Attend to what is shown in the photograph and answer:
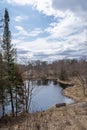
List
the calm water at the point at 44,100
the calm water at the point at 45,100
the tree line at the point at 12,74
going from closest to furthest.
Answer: the tree line at the point at 12,74, the calm water at the point at 44,100, the calm water at the point at 45,100

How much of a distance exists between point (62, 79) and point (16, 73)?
223 feet

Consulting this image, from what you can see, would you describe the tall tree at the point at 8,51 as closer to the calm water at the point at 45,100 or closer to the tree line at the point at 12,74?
the tree line at the point at 12,74

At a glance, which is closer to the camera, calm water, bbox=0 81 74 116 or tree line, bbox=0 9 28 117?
tree line, bbox=0 9 28 117

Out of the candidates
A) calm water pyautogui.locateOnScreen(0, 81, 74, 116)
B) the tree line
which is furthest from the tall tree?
calm water pyautogui.locateOnScreen(0, 81, 74, 116)

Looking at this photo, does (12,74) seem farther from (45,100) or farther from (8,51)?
(45,100)

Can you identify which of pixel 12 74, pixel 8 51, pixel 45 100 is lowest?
pixel 45 100

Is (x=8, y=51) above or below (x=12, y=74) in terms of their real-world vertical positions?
above

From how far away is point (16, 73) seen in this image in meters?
38.4

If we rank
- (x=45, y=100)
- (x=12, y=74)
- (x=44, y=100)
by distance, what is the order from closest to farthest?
1. (x=12, y=74)
2. (x=44, y=100)
3. (x=45, y=100)

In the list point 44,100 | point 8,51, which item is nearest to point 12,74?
point 8,51

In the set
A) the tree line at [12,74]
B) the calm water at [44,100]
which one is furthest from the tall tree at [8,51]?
the calm water at [44,100]

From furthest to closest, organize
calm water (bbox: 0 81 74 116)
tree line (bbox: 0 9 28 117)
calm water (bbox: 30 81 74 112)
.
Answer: calm water (bbox: 30 81 74 112), calm water (bbox: 0 81 74 116), tree line (bbox: 0 9 28 117)

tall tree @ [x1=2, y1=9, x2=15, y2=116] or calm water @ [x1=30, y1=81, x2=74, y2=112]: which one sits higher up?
tall tree @ [x1=2, y1=9, x2=15, y2=116]

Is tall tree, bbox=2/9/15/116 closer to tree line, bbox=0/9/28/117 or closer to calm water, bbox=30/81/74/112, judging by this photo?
tree line, bbox=0/9/28/117
